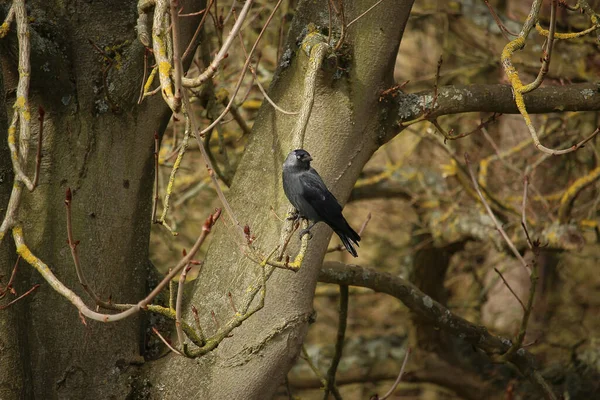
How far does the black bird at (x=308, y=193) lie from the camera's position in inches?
105

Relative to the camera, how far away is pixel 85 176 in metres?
2.98

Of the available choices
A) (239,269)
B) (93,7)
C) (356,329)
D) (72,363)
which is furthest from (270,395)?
(356,329)

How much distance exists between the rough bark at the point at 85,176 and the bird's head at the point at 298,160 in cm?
71

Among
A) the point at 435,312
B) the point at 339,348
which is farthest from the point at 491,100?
the point at 339,348

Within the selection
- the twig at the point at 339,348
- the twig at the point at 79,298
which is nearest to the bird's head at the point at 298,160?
the twig at the point at 79,298

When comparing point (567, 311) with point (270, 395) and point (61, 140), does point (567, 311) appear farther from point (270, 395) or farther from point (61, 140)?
point (61, 140)

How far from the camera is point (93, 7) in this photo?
119 inches

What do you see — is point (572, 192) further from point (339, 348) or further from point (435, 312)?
point (339, 348)

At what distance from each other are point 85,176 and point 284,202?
81 centimetres

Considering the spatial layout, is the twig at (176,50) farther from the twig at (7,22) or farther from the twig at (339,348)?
the twig at (339,348)

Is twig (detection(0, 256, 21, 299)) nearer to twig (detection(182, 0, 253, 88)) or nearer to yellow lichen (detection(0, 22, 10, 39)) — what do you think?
yellow lichen (detection(0, 22, 10, 39))

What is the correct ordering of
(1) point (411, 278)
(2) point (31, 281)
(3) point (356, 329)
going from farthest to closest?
(3) point (356, 329) < (1) point (411, 278) < (2) point (31, 281)

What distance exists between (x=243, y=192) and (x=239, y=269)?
12.8 inches

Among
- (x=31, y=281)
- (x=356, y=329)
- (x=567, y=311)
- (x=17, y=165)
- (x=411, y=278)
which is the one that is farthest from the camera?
(x=356, y=329)
